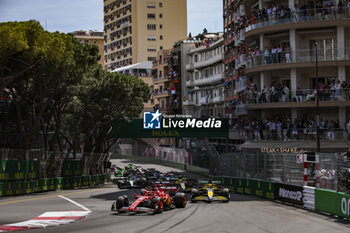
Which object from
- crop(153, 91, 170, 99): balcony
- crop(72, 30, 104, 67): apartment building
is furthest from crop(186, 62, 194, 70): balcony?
crop(72, 30, 104, 67): apartment building

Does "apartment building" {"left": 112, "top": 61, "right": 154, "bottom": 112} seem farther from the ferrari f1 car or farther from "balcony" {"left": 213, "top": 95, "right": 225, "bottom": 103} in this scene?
the ferrari f1 car

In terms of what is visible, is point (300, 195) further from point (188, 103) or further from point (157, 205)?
point (188, 103)

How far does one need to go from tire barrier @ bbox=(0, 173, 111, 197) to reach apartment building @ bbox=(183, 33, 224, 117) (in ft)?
113

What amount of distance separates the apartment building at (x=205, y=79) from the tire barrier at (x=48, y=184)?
34.5 meters

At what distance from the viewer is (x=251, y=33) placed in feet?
171

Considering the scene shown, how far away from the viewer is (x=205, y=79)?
9681 centimetres

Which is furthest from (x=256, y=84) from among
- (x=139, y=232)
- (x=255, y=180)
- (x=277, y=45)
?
(x=139, y=232)

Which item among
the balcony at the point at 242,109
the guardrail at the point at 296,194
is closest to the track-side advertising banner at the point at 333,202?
the guardrail at the point at 296,194

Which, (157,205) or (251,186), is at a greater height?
(157,205)

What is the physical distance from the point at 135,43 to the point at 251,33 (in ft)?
273

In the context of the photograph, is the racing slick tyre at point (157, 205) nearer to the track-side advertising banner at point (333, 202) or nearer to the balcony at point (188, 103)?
the track-side advertising banner at point (333, 202)

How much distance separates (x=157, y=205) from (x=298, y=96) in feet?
86.1

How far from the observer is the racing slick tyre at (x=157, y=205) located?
77.5ft

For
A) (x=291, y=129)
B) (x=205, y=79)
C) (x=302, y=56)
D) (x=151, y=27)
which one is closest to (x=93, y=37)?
(x=151, y=27)
